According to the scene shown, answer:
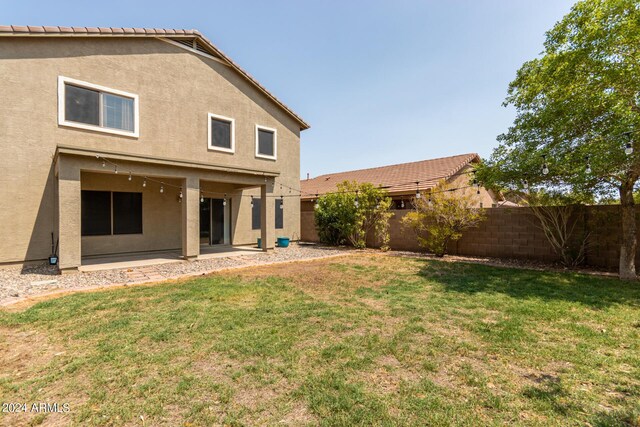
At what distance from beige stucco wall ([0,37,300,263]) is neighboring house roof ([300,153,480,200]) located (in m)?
6.79

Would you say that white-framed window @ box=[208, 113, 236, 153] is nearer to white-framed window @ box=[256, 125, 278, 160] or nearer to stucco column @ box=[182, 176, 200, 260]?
white-framed window @ box=[256, 125, 278, 160]

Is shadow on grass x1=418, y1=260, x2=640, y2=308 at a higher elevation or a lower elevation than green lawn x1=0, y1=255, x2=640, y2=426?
lower

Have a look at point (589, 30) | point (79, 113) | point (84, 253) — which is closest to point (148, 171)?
point (79, 113)

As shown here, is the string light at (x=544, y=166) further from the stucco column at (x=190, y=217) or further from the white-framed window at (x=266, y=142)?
the white-framed window at (x=266, y=142)

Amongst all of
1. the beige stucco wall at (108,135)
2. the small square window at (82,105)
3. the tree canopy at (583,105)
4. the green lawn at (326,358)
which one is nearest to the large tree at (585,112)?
the tree canopy at (583,105)

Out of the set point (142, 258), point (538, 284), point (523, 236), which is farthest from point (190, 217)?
point (523, 236)

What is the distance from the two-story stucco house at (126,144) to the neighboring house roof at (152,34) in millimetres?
41

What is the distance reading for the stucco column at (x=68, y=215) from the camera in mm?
7578

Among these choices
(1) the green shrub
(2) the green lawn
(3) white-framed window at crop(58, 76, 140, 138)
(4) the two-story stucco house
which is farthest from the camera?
(1) the green shrub

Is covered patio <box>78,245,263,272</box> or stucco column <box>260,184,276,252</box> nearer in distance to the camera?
covered patio <box>78,245,263,272</box>

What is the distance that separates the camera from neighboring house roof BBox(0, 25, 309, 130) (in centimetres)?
848

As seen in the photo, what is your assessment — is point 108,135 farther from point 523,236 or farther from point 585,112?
point 523,236

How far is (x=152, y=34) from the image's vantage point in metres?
10.8

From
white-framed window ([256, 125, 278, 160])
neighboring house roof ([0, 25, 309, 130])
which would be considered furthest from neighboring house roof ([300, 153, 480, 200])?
neighboring house roof ([0, 25, 309, 130])
